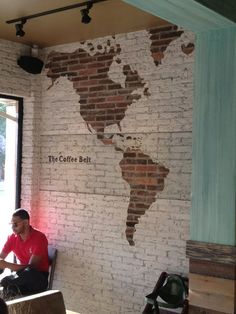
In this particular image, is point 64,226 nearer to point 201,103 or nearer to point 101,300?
point 101,300

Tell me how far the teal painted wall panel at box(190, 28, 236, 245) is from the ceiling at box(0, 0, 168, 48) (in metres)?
1.10

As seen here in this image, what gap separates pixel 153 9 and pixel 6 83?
3034mm

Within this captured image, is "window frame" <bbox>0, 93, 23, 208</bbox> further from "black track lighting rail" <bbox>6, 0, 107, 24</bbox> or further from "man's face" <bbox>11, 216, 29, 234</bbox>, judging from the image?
"black track lighting rail" <bbox>6, 0, 107, 24</bbox>

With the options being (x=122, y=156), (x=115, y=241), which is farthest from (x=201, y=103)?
(x=115, y=241)

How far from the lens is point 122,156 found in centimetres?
502

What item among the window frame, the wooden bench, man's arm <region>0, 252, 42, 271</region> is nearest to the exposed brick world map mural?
the window frame

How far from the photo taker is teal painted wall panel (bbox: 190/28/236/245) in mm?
3211

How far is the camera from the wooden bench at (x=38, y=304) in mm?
3195

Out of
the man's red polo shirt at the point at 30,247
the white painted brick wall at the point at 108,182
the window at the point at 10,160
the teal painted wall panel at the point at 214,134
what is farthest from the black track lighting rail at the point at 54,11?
the man's red polo shirt at the point at 30,247

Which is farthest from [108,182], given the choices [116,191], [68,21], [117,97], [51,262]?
[68,21]

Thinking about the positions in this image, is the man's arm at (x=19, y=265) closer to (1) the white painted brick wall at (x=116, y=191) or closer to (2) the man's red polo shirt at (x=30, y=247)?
(2) the man's red polo shirt at (x=30, y=247)

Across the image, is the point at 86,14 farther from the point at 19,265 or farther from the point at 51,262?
the point at 51,262

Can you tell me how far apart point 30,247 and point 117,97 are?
5.96 feet

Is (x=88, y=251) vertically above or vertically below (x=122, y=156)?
below
